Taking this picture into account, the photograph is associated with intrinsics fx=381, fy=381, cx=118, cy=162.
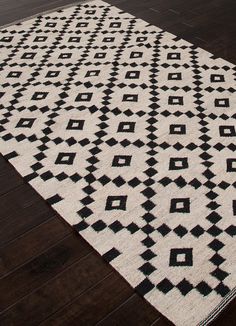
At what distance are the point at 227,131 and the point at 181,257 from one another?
1.28 meters

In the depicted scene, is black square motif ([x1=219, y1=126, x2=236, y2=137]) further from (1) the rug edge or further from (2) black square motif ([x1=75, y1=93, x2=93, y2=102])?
(1) the rug edge

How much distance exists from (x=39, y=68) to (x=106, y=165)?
162 cm

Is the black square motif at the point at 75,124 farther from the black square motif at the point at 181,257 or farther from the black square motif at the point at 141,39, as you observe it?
the black square motif at the point at 141,39

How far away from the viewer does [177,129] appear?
3170 millimetres

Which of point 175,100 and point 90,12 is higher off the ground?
point 90,12

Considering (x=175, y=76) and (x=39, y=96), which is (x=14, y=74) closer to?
(x=39, y=96)

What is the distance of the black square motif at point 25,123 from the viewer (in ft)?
10.7

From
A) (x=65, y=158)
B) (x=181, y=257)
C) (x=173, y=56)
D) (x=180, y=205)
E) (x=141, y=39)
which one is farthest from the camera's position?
(x=141, y=39)

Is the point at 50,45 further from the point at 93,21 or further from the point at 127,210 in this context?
the point at 127,210

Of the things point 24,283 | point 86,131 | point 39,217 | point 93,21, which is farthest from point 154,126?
point 93,21

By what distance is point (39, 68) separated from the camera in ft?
12.9

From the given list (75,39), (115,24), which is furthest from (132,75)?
(115,24)

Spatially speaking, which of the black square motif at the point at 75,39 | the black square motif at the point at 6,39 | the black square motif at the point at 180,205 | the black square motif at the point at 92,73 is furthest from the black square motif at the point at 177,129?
the black square motif at the point at 6,39

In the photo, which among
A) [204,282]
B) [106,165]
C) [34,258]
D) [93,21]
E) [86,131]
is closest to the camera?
[204,282]
